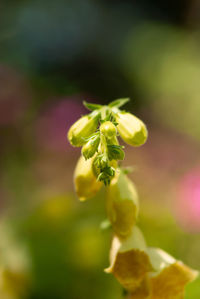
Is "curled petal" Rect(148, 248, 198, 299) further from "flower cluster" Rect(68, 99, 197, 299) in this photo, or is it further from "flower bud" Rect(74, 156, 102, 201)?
"flower bud" Rect(74, 156, 102, 201)

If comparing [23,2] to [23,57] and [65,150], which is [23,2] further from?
[65,150]

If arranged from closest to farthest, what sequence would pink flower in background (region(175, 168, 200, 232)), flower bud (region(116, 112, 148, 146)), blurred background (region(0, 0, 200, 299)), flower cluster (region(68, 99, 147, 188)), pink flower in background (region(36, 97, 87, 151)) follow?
flower cluster (region(68, 99, 147, 188)) → flower bud (region(116, 112, 148, 146)) → blurred background (region(0, 0, 200, 299)) → pink flower in background (region(175, 168, 200, 232)) → pink flower in background (region(36, 97, 87, 151))

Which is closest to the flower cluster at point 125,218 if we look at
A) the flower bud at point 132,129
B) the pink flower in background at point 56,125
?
the flower bud at point 132,129

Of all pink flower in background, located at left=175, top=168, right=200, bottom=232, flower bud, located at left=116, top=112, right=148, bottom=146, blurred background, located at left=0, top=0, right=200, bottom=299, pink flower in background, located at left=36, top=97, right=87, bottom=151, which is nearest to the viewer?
flower bud, located at left=116, top=112, right=148, bottom=146

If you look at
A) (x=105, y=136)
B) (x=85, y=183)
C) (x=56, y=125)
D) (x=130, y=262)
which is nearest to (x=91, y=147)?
(x=105, y=136)

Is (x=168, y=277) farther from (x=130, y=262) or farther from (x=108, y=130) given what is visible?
(x=108, y=130)

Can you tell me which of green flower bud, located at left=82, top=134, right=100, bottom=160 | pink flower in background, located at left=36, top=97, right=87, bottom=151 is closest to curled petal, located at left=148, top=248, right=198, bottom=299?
green flower bud, located at left=82, top=134, right=100, bottom=160
